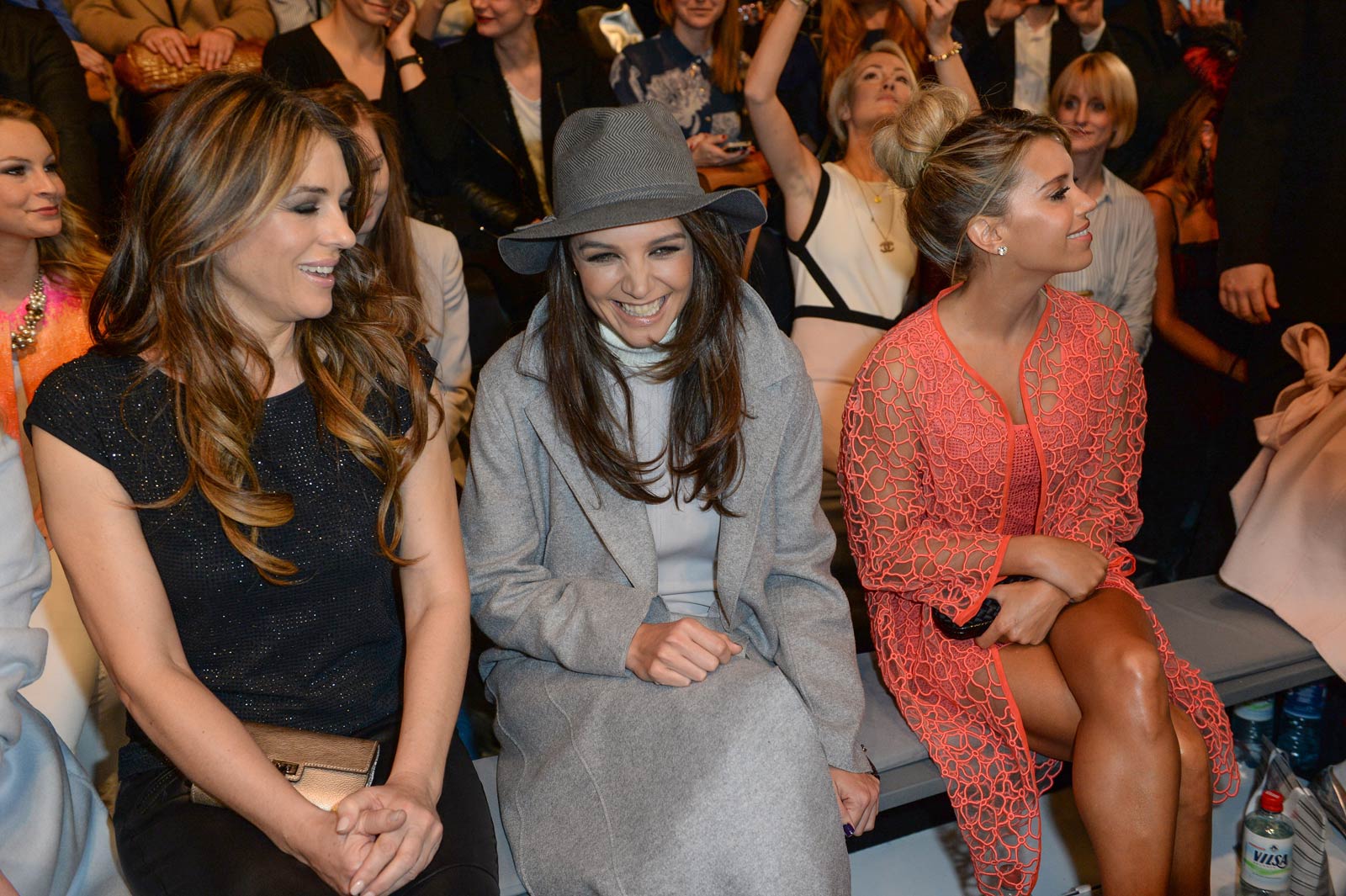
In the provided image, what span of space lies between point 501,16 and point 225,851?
2572 mm

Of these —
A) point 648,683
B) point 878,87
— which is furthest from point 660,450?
point 878,87

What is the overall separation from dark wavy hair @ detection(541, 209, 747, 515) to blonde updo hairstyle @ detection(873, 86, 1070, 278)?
0.44m

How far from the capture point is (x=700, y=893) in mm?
1572

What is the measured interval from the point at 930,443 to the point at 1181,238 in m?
2.37

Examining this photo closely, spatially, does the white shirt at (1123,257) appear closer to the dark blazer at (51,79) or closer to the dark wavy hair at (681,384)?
the dark wavy hair at (681,384)

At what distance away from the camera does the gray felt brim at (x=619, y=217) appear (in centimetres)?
185

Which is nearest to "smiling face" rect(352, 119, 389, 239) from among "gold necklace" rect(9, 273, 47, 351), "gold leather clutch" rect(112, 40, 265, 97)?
"gold leather clutch" rect(112, 40, 265, 97)

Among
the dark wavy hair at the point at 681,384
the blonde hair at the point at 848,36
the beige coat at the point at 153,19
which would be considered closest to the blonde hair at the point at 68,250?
the beige coat at the point at 153,19

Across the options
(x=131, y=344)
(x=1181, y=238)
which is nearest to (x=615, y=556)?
(x=131, y=344)

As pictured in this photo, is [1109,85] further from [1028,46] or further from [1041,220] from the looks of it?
[1041,220]

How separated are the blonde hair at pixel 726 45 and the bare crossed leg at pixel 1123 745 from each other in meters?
2.24

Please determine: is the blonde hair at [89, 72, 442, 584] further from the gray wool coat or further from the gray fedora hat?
the gray fedora hat

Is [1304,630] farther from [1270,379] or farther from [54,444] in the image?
[54,444]

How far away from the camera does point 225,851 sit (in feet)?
4.96
